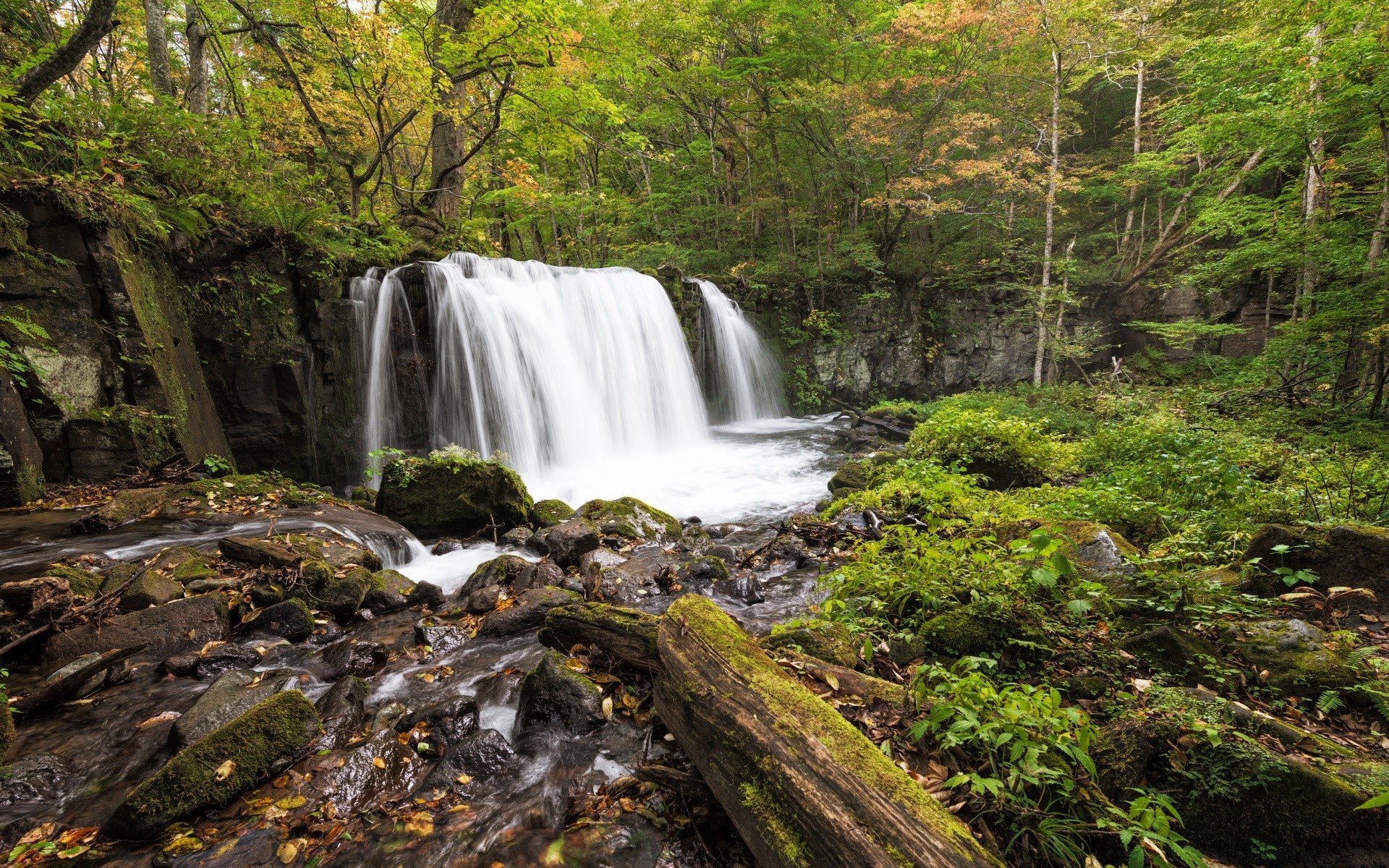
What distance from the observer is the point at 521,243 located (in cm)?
2239

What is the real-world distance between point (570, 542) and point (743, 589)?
7.11 ft

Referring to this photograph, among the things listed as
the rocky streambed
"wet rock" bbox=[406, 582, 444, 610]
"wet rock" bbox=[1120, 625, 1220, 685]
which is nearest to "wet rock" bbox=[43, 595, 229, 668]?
the rocky streambed

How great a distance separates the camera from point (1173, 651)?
95.9 inches

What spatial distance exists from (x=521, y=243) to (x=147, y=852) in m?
23.0

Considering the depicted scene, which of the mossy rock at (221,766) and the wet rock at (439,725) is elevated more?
the mossy rock at (221,766)

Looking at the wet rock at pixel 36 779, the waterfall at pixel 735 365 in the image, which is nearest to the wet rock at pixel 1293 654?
the wet rock at pixel 36 779

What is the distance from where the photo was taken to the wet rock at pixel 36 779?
8.21 ft

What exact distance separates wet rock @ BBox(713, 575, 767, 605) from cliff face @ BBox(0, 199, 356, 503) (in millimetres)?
7155

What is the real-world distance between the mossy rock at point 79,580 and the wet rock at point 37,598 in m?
0.08

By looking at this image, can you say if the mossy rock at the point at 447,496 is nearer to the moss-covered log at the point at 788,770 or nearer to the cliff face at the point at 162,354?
the cliff face at the point at 162,354

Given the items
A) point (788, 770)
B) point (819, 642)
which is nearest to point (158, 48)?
point (819, 642)

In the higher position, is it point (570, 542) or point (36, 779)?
point (36, 779)

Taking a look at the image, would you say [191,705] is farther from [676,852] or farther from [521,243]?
[521,243]

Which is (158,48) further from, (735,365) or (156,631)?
(735,365)
